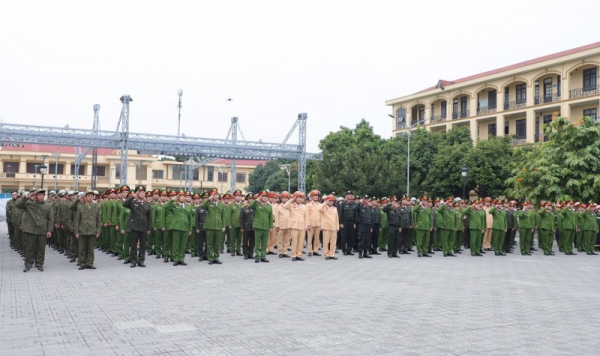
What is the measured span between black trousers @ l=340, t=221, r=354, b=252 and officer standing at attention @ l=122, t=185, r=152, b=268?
5997mm

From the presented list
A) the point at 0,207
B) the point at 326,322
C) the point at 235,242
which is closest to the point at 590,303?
the point at 326,322

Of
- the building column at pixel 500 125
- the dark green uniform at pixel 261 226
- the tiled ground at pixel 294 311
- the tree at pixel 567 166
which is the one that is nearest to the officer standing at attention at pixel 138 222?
the tiled ground at pixel 294 311

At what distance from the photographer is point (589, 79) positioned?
37219mm

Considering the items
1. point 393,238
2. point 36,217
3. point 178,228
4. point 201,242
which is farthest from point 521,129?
point 36,217

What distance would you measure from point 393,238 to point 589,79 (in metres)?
29.5

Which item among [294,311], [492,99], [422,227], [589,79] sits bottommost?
[294,311]

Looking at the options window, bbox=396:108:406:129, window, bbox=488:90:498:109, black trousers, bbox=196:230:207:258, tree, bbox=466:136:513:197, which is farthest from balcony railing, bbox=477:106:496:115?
black trousers, bbox=196:230:207:258

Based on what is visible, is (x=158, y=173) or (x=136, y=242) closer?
(x=136, y=242)

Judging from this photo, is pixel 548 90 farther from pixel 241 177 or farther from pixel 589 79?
pixel 241 177

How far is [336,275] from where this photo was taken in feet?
34.9

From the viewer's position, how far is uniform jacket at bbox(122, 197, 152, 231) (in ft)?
38.4

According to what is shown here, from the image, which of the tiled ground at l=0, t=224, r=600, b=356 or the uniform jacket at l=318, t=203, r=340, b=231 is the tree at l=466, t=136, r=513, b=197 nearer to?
the uniform jacket at l=318, t=203, r=340, b=231

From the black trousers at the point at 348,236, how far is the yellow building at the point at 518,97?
24414 mm

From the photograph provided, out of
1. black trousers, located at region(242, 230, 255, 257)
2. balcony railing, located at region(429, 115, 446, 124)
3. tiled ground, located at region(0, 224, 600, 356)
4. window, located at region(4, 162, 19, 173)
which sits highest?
balcony railing, located at region(429, 115, 446, 124)
